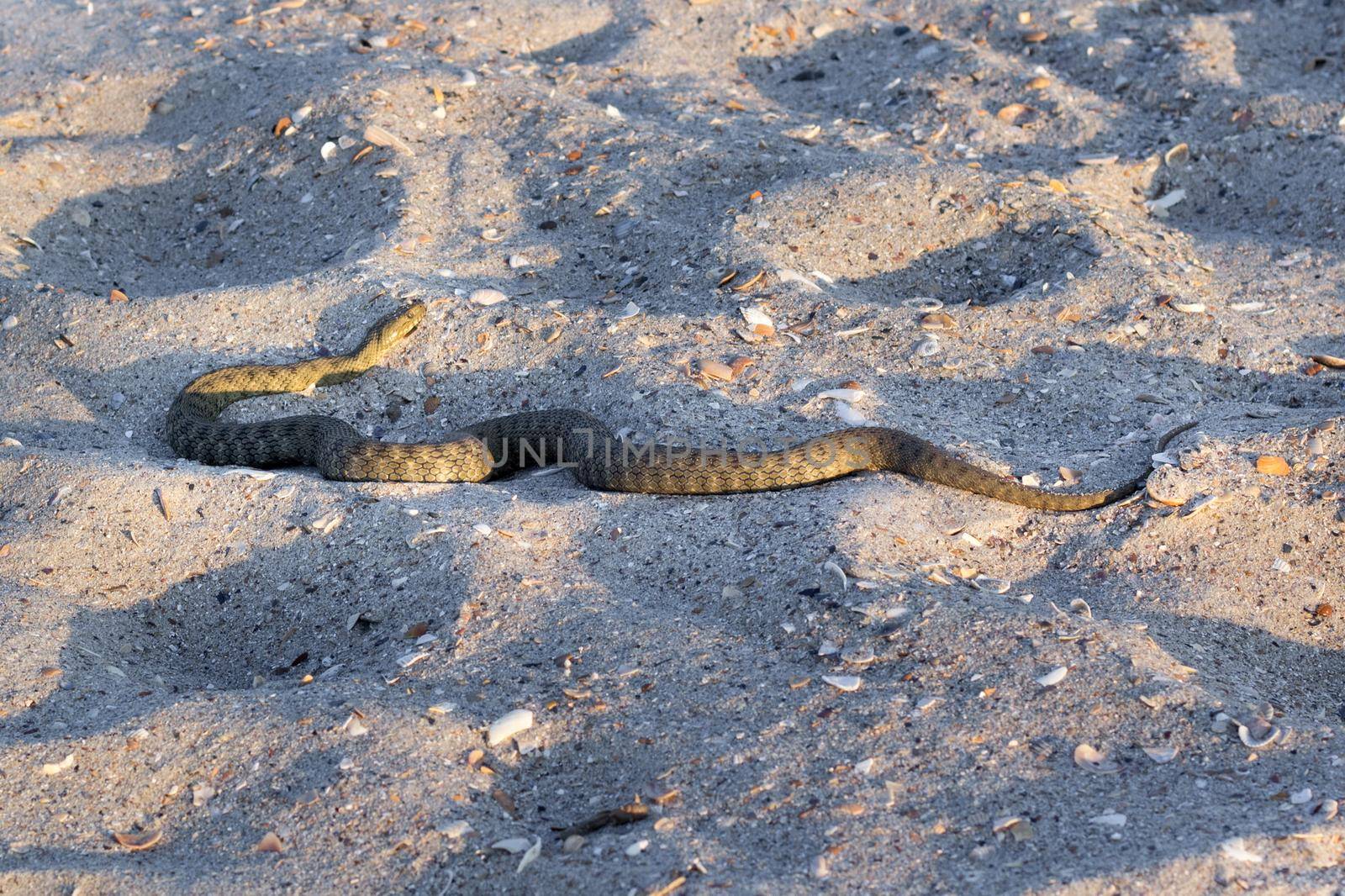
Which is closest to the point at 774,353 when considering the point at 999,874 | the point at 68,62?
the point at 999,874

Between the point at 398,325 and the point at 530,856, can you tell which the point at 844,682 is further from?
the point at 398,325

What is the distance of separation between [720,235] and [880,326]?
130cm

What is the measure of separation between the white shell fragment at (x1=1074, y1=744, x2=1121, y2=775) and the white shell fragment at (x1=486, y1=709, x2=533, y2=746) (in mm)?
1849

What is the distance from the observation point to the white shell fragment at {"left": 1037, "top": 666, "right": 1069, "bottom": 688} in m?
4.29

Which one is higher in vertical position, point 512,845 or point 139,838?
point 512,845

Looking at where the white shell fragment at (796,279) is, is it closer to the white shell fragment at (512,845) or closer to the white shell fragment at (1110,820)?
the white shell fragment at (1110,820)

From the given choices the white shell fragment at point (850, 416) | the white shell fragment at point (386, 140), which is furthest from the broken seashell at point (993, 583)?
the white shell fragment at point (386, 140)

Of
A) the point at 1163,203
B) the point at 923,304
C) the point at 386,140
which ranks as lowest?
the point at 923,304

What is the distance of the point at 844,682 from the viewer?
4.39m

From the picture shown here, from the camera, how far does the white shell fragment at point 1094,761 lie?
395cm

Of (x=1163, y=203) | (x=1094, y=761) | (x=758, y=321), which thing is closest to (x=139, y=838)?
(x=1094, y=761)

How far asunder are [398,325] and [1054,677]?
14.2ft

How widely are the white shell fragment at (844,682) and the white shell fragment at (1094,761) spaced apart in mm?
767

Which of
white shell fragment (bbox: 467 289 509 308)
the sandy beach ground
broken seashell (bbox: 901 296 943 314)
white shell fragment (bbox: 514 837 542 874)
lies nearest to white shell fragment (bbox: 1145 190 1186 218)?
the sandy beach ground
